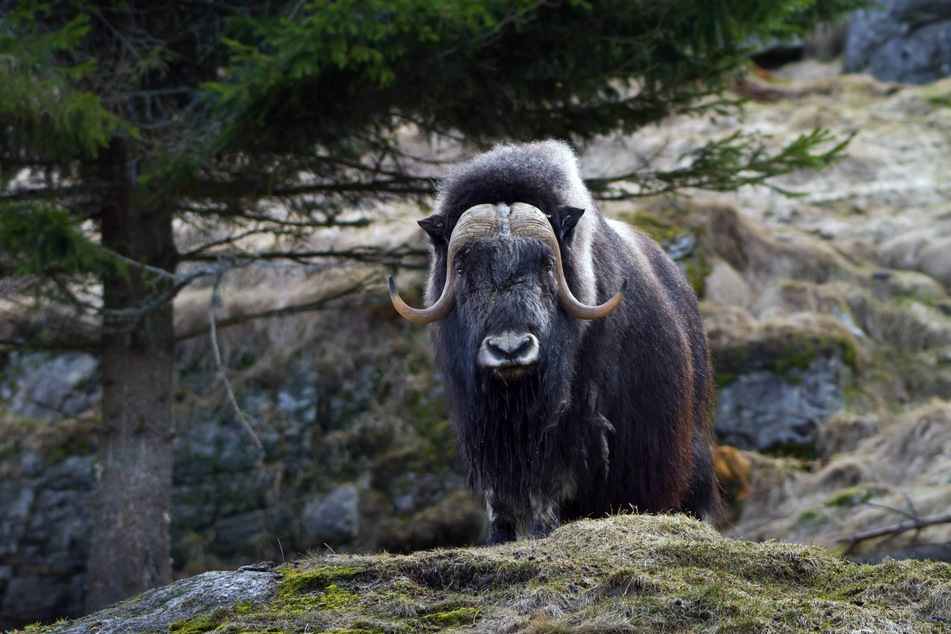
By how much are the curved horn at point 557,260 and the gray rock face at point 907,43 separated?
53.7 ft

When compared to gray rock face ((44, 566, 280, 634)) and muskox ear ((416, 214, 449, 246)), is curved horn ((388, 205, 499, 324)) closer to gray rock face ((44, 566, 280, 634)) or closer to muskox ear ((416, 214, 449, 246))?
muskox ear ((416, 214, 449, 246))

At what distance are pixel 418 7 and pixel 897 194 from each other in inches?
411

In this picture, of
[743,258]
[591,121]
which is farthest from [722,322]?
[591,121]

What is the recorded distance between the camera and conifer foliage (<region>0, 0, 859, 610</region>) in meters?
6.94

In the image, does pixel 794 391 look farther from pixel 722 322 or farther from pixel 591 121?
pixel 591 121

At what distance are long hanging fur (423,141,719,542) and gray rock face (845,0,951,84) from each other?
15.7 m

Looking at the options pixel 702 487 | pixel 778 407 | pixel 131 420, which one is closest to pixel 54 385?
pixel 131 420

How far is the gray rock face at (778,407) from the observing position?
10344mm

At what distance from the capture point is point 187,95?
Answer: 8.80 m

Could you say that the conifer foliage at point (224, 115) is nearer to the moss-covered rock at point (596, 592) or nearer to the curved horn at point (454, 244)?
the curved horn at point (454, 244)

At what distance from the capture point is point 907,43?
19641 millimetres

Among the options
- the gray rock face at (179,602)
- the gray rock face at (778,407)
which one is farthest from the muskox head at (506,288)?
the gray rock face at (778,407)

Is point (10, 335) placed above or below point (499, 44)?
below

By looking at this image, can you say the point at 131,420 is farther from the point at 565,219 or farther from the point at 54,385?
the point at 565,219
